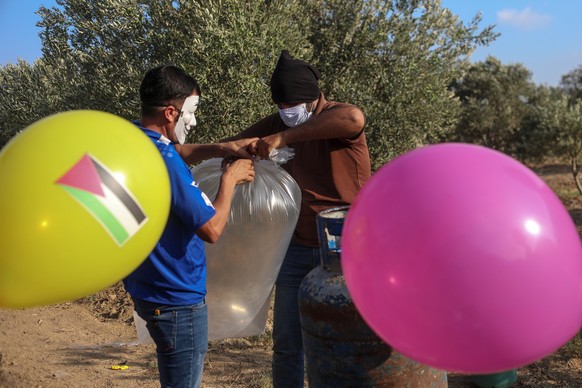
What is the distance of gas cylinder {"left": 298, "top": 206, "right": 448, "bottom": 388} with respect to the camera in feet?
8.79

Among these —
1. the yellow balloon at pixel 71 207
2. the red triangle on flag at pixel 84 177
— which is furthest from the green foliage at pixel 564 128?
the red triangle on flag at pixel 84 177

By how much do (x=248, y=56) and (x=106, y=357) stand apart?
361 cm

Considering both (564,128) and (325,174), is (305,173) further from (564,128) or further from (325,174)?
(564,128)

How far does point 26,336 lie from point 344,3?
19.6ft

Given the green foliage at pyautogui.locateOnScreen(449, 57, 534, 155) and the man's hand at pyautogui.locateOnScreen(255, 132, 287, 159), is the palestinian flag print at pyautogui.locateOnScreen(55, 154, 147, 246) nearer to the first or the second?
the man's hand at pyautogui.locateOnScreen(255, 132, 287, 159)

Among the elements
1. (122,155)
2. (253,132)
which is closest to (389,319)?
(122,155)

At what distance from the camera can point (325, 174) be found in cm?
315

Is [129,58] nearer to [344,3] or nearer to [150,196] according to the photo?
[344,3]

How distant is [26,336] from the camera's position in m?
5.58

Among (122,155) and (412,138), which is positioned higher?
(122,155)

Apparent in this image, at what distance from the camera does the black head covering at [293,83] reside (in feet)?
10.1

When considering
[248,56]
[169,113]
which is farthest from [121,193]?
[248,56]

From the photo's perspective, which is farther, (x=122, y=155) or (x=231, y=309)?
(x=231, y=309)

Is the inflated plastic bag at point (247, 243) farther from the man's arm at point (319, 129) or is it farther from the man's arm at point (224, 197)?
the man's arm at point (224, 197)
